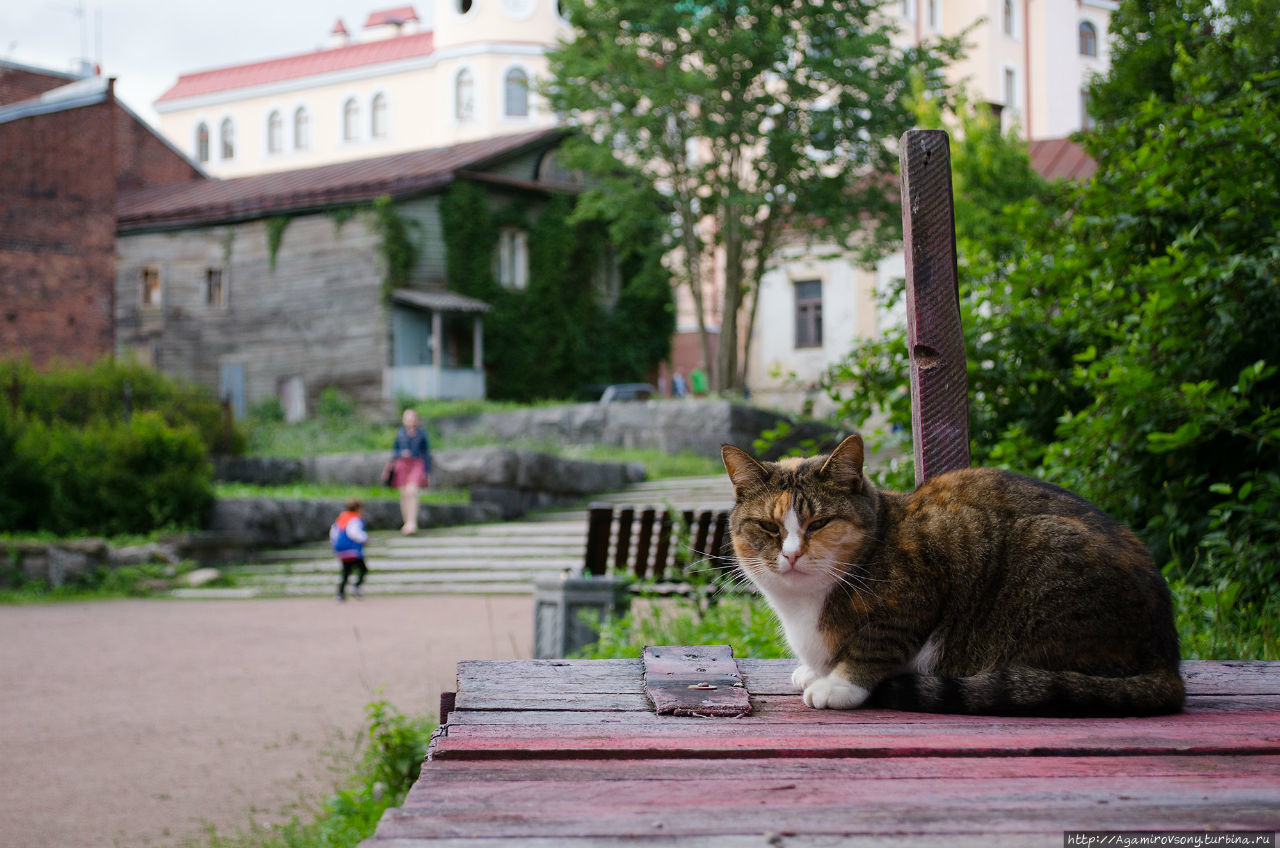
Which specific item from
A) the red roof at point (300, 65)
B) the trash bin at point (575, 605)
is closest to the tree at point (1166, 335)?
the trash bin at point (575, 605)

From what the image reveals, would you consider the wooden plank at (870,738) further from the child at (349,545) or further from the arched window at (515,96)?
the arched window at (515,96)

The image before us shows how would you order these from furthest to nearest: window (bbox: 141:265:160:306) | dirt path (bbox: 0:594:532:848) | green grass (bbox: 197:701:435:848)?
window (bbox: 141:265:160:306)
dirt path (bbox: 0:594:532:848)
green grass (bbox: 197:701:435:848)

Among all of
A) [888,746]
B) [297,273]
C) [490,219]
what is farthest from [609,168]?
[888,746]

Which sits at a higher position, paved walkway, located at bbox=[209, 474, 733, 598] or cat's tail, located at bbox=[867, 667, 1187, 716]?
cat's tail, located at bbox=[867, 667, 1187, 716]

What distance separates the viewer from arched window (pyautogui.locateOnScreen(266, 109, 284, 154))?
5694 centimetres

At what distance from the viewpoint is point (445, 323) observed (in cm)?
3197

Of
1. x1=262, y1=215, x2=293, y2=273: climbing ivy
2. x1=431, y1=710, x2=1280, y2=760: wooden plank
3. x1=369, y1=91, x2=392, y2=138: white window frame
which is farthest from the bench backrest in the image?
x1=369, y1=91, x2=392, y2=138: white window frame

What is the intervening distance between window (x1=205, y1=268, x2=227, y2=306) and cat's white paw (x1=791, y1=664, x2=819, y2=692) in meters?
33.6

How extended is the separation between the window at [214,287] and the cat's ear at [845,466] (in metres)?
33.6

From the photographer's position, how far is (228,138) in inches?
2313

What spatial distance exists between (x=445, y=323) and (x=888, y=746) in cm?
3044

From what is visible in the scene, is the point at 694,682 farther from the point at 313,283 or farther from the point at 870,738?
the point at 313,283

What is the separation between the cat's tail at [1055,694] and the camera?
8.57ft

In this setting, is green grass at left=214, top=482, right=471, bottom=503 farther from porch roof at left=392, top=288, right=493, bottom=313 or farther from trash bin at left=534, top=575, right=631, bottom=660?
trash bin at left=534, top=575, right=631, bottom=660
